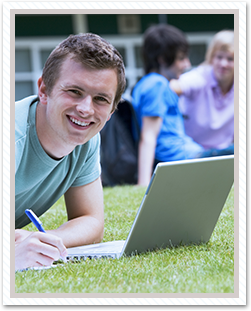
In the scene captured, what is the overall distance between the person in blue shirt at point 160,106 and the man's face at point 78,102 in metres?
2.82

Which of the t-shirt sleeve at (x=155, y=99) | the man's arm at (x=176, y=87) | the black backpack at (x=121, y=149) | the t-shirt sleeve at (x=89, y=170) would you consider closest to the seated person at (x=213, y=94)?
the man's arm at (x=176, y=87)

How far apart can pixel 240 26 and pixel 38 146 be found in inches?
39.6

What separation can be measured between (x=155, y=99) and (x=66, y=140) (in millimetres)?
3049

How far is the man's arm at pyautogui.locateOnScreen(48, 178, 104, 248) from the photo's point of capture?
6.60 ft

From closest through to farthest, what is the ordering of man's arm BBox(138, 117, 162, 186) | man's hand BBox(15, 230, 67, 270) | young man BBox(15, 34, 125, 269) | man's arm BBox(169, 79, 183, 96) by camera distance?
1. man's hand BBox(15, 230, 67, 270)
2. young man BBox(15, 34, 125, 269)
3. man's arm BBox(138, 117, 162, 186)
4. man's arm BBox(169, 79, 183, 96)

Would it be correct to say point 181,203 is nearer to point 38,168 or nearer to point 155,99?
point 38,168

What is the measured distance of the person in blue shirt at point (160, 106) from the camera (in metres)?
4.88

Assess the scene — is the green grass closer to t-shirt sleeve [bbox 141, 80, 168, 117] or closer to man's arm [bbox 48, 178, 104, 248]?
man's arm [bbox 48, 178, 104, 248]

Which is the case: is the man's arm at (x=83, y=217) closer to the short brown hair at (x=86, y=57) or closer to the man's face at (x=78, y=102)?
the man's face at (x=78, y=102)

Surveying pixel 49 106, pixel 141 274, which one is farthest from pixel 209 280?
pixel 49 106

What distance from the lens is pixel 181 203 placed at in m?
1.74

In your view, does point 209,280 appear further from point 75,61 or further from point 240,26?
point 75,61

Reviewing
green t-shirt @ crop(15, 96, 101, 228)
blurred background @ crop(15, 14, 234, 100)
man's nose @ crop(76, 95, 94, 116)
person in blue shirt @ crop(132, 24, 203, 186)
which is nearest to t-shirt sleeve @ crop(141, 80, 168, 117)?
person in blue shirt @ crop(132, 24, 203, 186)

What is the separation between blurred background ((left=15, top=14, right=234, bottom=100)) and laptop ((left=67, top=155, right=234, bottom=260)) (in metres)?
11.5
